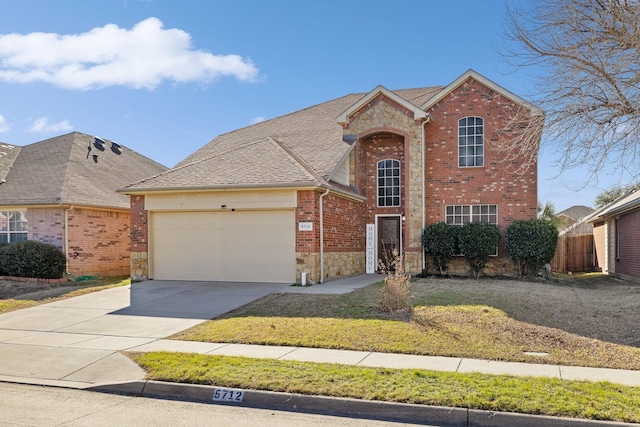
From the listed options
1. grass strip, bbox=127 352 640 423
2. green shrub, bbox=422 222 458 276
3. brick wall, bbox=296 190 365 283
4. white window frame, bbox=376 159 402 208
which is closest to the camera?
grass strip, bbox=127 352 640 423

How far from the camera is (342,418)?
235 inches

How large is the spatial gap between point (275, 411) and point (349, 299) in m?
6.46

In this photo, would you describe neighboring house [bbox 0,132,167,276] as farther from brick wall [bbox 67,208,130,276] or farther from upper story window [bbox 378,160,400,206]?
upper story window [bbox 378,160,400,206]

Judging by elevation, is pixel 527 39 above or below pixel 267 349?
above

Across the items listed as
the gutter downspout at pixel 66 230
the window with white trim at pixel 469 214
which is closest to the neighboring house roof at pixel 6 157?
the gutter downspout at pixel 66 230

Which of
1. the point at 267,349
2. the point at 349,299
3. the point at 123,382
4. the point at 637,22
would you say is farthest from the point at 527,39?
the point at 123,382

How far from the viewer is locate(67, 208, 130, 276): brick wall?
1891 cm

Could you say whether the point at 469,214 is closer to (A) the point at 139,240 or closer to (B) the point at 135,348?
(A) the point at 139,240

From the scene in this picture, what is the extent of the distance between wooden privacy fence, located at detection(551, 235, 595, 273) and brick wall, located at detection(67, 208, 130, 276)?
1971cm

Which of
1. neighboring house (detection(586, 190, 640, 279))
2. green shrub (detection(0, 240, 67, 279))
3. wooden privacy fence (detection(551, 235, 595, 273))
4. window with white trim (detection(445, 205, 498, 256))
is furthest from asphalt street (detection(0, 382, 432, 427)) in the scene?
wooden privacy fence (detection(551, 235, 595, 273))

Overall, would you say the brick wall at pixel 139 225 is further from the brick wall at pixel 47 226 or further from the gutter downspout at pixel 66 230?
the brick wall at pixel 47 226

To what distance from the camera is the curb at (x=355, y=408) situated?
18.3ft

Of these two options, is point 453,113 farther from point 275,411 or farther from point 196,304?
point 275,411

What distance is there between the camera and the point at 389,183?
20562mm
